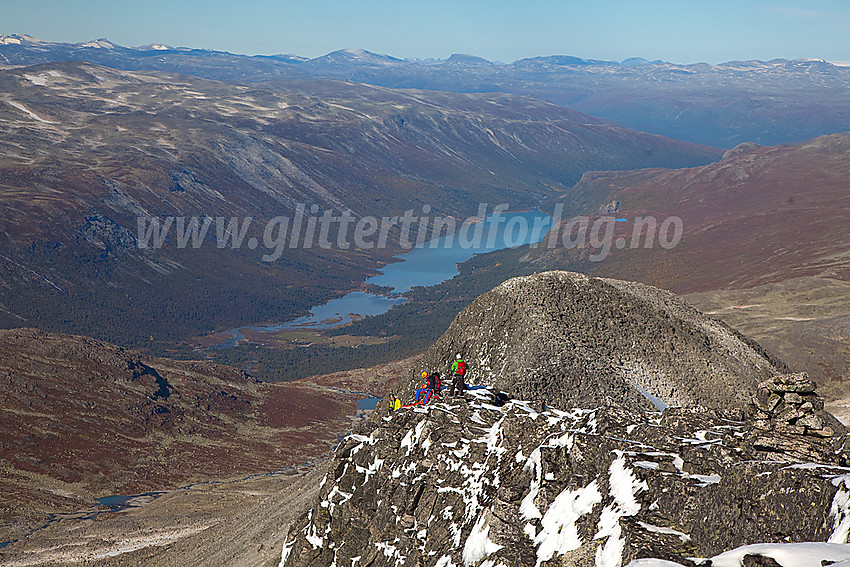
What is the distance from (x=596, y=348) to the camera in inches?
2259

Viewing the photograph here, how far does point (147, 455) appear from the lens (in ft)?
466

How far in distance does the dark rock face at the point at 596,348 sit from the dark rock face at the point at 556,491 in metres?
7.16

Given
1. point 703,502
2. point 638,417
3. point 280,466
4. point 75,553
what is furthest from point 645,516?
point 280,466

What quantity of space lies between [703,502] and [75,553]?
8295cm

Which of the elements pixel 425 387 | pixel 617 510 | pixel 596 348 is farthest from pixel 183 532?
pixel 617 510

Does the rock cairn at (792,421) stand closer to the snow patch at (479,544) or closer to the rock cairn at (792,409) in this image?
the rock cairn at (792,409)

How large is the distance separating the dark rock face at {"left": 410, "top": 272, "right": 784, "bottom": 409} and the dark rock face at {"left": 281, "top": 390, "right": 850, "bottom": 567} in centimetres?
716

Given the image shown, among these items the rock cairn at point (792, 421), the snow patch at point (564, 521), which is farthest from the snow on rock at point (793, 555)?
the rock cairn at point (792, 421)

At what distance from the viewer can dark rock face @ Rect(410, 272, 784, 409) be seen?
53.9 meters

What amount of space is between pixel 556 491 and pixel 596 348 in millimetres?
26469

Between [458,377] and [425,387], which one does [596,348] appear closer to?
[458,377]

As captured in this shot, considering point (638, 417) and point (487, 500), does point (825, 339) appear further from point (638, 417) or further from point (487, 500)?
point (487, 500)

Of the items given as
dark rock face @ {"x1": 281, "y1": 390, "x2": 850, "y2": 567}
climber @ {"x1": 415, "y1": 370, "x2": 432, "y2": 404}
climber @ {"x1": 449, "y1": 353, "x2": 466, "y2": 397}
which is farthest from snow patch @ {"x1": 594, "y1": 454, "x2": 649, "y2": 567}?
climber @ {"x1": 415, "y1": 370, "x2": 432, "y2": 404}

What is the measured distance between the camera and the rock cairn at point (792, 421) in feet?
101
